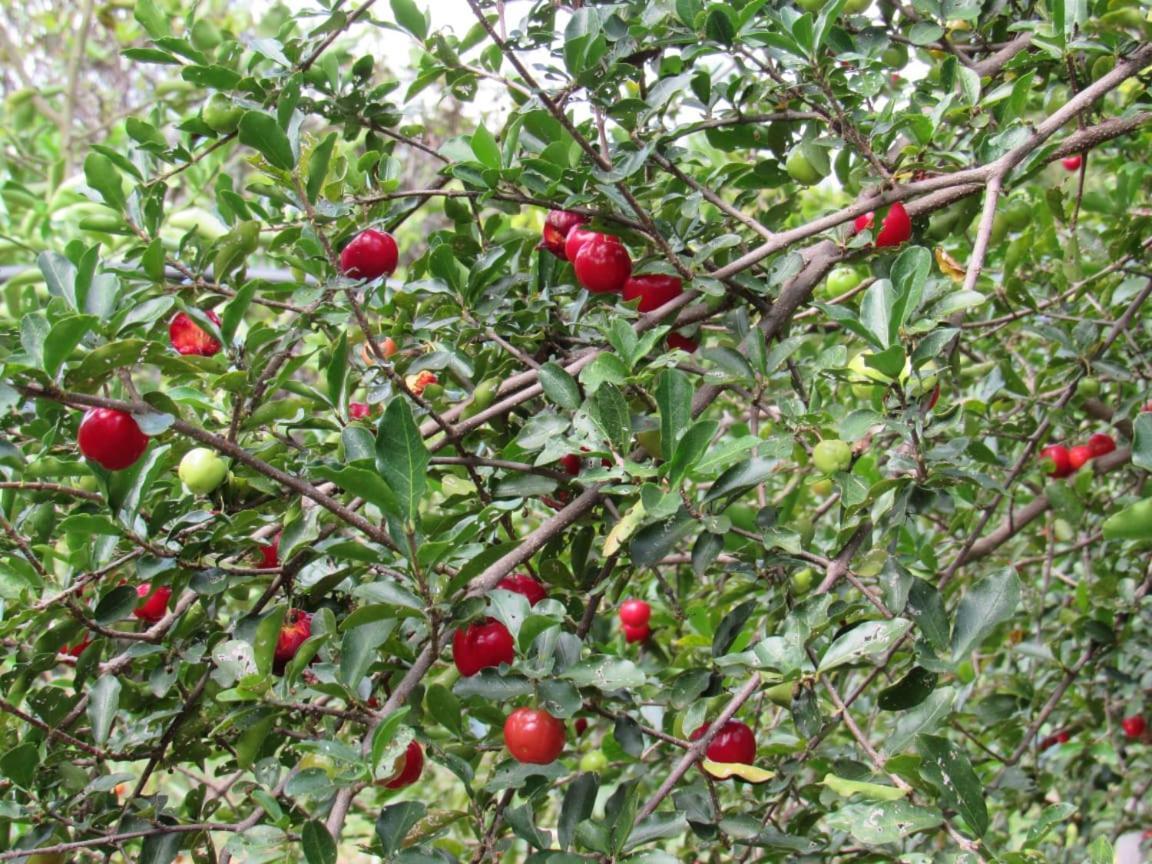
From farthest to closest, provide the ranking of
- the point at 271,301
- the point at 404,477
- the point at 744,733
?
1. the point at 271,301
2. the point at 744,733
3. the point at 404,477

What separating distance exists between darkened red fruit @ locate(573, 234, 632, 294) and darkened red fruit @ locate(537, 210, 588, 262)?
9cm

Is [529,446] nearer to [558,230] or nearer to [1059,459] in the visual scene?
[558,230]

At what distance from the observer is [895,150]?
1.62m

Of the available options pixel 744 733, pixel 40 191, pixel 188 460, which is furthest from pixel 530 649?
pixel 40 191

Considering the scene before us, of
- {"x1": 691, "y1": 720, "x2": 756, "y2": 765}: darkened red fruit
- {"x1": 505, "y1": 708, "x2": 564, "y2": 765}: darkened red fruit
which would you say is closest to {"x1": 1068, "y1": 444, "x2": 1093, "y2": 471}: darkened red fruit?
{"x1": 691, "y1": 720, "x2": 756, "y2": 765}: darkened red fruit

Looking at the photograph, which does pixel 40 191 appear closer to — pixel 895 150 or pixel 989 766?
pixel 895 150

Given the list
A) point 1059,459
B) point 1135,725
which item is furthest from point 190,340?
point 1135,725

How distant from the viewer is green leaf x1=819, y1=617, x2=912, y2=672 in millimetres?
980

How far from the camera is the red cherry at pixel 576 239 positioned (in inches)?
54.2

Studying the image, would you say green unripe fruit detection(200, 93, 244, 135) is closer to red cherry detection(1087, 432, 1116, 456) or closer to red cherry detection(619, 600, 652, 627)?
red cherry detection(619, 600, 652, 627)

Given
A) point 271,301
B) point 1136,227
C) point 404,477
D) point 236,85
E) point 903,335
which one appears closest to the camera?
point 404,477

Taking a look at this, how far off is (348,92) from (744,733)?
108cm

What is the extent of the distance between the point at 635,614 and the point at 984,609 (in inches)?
37.6

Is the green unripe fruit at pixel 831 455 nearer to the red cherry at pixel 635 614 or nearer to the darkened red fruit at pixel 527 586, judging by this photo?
→ the darkened red fruit at pixel 527 586
